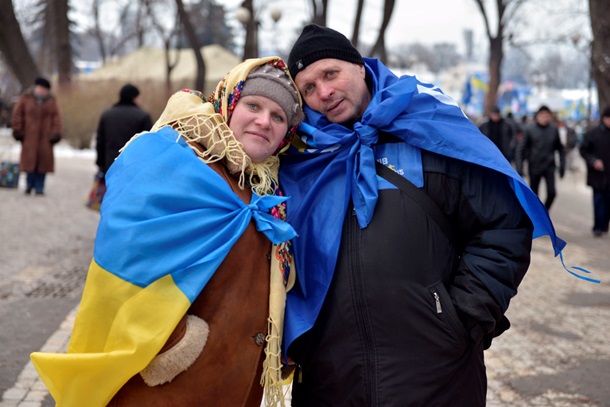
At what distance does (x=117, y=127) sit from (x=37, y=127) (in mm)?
5020

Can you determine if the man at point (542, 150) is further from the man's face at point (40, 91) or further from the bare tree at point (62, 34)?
the bare tree at point (62, 34)

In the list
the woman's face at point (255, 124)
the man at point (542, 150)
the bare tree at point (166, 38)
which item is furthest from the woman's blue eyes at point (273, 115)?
the bare tree at point (166, 38)

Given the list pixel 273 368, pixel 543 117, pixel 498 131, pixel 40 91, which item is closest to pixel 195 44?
pixel 40 91

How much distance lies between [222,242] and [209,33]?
5379 centimetres

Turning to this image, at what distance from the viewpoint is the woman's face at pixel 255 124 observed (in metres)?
2.57

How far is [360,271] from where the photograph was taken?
2557mm

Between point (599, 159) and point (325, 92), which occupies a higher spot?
point (325, 92)

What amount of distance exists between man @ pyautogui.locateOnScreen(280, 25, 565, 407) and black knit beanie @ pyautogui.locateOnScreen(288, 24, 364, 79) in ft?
0.20

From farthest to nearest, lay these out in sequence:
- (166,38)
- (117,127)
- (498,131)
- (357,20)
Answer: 1. (166,38)
2. (357,20)
3. (498,131)
4. (117,127)

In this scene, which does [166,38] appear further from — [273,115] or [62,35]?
[273,115]

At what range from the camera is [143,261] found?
7.52 feet

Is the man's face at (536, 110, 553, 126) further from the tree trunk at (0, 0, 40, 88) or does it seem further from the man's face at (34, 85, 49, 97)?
the tree trunk at (0, 0, 40, 88)

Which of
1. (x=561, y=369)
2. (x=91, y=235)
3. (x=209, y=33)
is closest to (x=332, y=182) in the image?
(x=561, y=369)

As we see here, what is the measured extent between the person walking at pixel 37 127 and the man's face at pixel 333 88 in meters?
11.3
